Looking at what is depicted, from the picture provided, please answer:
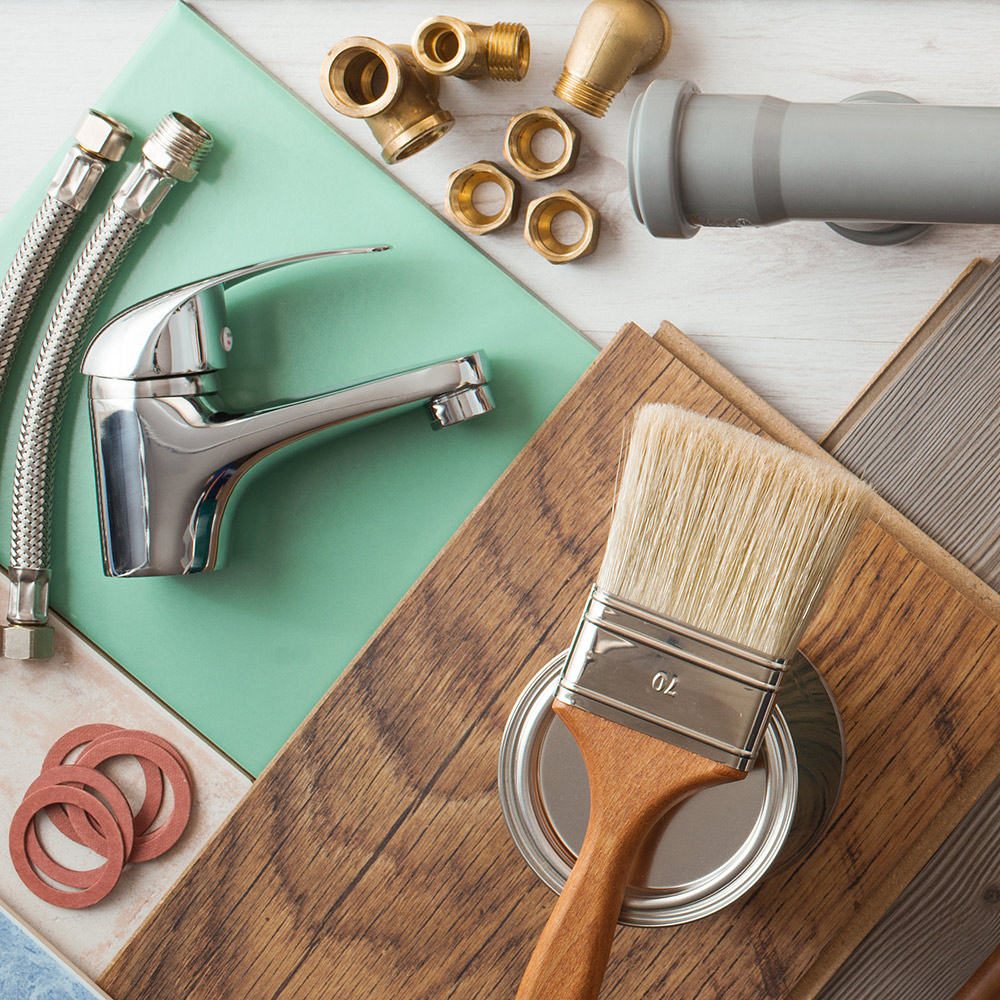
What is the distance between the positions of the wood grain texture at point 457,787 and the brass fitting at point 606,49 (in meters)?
0.13

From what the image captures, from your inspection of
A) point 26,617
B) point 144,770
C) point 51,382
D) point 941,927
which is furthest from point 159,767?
point 941,927

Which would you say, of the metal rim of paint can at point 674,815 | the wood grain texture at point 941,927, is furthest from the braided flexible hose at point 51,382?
the wood grain texture at point 941,927

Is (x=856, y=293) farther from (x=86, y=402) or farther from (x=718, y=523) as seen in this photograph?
(x=86, y=402)

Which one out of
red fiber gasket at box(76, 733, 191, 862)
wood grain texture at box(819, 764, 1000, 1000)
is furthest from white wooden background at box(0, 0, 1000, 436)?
red fiber gasket at box(76, 733, 191, 862)

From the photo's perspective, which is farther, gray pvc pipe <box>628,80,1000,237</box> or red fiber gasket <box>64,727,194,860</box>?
red fiber gasket <box>64,727,194,860</box>

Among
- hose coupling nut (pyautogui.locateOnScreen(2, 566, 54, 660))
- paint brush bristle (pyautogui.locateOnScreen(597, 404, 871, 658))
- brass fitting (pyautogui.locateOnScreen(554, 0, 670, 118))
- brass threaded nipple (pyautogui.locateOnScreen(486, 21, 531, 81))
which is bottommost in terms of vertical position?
hose coupling nut (pyautogui.locateOnScreen(2, 566, 54, 660))

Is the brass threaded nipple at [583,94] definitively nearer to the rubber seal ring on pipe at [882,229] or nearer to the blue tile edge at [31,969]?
the rubber seal ring on pipe at [882,229]

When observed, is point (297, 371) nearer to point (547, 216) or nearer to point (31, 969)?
point (547, 216)

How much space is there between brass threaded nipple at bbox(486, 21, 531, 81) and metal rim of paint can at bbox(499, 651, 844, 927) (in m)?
0.32

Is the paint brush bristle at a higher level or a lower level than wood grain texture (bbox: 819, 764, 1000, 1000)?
higher

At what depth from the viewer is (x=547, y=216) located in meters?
0.53

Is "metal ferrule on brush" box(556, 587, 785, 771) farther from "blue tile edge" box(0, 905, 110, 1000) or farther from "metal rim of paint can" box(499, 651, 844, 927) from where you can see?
"blue tile edge" box(0, 905, 110, 1000)

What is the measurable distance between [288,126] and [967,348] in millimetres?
403

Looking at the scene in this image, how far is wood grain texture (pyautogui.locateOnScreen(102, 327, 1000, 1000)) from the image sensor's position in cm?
47
